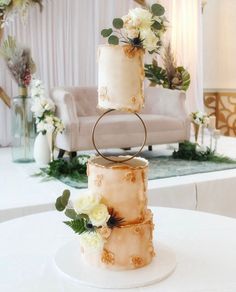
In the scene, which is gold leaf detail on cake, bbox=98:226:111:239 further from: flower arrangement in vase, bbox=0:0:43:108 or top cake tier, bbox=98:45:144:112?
flower arrangement in vase, bbox=0:0:43:108

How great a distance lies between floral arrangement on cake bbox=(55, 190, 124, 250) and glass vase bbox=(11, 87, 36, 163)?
2.81m

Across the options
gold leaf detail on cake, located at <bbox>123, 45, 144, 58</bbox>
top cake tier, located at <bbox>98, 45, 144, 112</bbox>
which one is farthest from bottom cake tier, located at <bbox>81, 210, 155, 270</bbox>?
gold leaf detail on cake, located at <bbox>123, 45, 144, 58</bbox>

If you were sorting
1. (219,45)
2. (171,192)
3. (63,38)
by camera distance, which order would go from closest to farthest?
(171,192)
(63,38)
(219,45)

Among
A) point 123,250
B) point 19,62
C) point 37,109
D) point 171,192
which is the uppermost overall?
point 19,62

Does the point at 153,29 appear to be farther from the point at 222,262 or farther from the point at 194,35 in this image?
the point at 194,35

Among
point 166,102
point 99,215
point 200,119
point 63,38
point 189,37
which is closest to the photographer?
point 99,215

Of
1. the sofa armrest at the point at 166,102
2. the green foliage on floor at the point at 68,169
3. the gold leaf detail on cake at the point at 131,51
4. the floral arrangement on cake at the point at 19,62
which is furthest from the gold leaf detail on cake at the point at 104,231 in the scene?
the sofa armrest at the point at 166,102

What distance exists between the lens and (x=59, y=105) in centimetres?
392

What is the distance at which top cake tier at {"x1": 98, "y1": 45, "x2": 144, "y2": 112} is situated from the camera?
115cm

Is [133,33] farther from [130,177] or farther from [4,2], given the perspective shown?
[4,2]

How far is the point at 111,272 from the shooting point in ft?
3.83

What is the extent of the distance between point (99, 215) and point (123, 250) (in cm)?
13

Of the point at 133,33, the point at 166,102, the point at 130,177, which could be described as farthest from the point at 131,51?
the point at 166,102

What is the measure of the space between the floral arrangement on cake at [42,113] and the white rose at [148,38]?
2.49 meters
